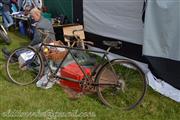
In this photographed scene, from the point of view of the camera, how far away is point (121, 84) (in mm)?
4734

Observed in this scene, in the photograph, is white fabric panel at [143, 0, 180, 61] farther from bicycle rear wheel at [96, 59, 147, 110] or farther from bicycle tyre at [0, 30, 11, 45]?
bicycle tyre at [0, 30, 11, 45]

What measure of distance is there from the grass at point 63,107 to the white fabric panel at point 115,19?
142 cm

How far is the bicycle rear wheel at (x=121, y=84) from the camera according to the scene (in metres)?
4.69

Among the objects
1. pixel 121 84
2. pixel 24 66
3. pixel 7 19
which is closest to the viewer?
pixel 121 84

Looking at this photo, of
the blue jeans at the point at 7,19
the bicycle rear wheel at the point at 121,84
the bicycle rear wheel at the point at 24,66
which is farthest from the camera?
the blue jeans at the point at 7,19

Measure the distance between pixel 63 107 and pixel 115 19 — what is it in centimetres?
268

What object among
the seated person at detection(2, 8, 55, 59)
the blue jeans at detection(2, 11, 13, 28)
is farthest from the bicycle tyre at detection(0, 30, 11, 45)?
the blue jeans at detection(2, 11, 13, 28)

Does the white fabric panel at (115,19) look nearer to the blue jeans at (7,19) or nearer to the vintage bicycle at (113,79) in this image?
the vintage bicycle at (113,79)

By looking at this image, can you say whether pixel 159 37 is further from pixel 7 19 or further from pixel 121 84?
pixel 7 19

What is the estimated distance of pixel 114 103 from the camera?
4.89 meters

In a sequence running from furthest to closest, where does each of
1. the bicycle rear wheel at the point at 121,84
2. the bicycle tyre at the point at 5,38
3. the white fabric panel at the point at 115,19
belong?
the bicycle tyre at the point at 5,38 < the white fabric panel at the point at 115,19 < the bicycle rear wheel at the point at 121,84

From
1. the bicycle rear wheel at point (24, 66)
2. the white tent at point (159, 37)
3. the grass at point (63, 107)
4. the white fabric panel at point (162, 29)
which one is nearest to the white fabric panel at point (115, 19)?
the white tent at point (159, 37)

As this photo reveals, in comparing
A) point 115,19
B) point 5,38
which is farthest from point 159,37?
point 5,38

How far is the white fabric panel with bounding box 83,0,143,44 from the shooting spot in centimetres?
625
